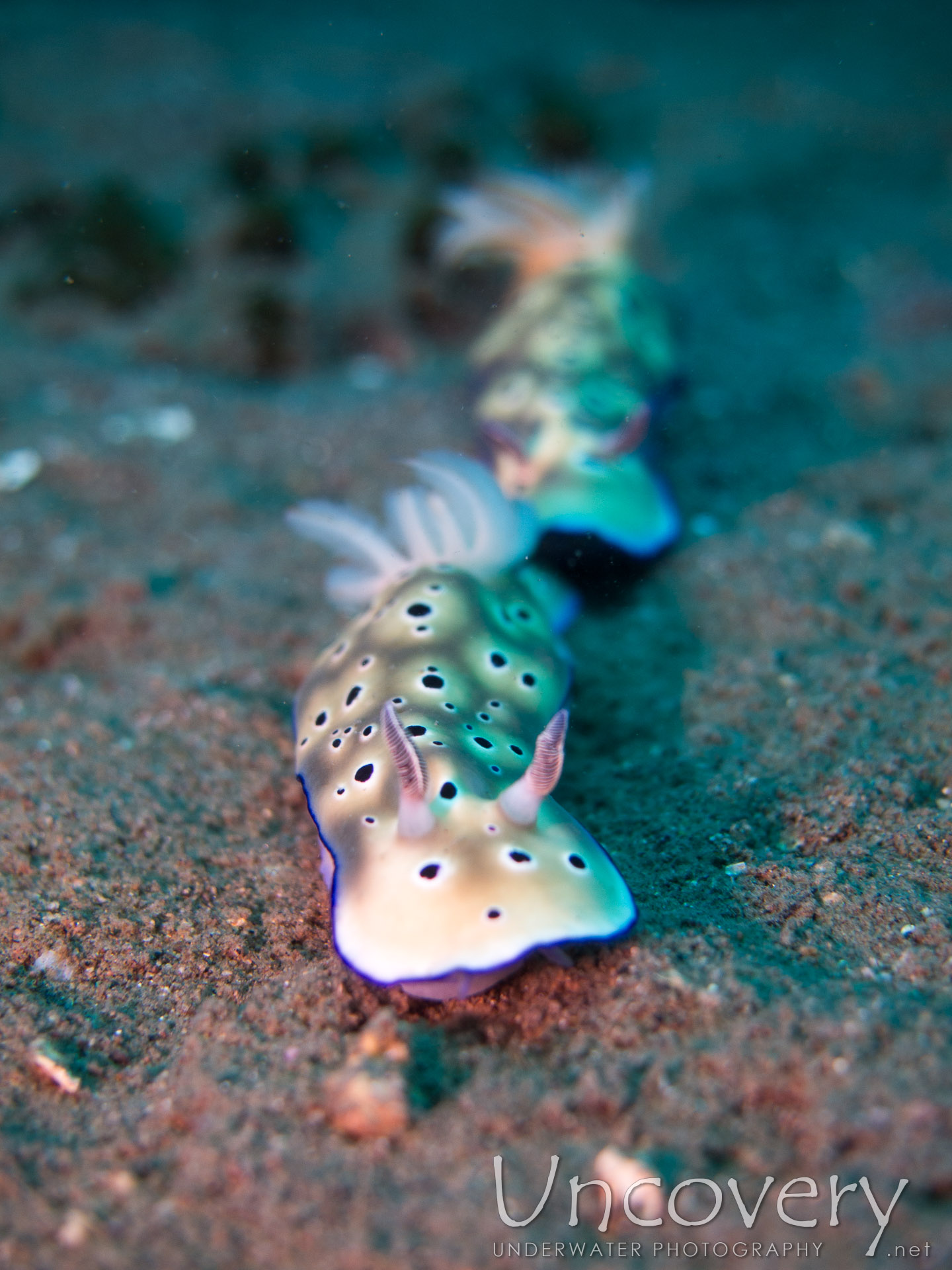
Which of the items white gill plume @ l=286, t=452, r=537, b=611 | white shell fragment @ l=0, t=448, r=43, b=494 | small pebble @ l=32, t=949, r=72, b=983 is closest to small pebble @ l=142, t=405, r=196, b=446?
white shell fragment @ l=0, t=448, r=43, b=494

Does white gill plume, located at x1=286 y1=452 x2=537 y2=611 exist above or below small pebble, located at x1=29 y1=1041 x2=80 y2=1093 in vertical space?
above

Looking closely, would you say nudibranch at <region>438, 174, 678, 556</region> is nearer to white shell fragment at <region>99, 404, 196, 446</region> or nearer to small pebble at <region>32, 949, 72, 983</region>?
white shell fragment at <region>99, 404, 196, 446</region>

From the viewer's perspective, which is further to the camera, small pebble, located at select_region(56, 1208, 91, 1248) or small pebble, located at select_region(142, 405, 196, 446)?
small pebble, located at select_region(142, 405, 196, 446)

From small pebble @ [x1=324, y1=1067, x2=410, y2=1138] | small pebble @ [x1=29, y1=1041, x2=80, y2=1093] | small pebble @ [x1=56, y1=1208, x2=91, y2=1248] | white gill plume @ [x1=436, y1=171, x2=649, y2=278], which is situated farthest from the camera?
white gill plume @ [x1=436, y1=171, x2=649, y2=278]

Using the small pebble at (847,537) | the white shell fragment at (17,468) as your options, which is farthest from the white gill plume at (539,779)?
the white shell fragment at (17,468)

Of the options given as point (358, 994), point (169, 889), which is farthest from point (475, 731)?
point (169, 889)

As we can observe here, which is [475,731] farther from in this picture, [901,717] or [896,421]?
[896,421]
